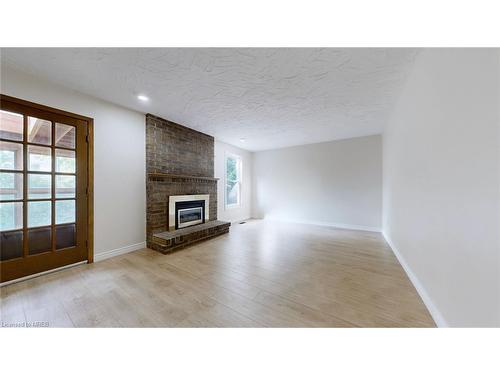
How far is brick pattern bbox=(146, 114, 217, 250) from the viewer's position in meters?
3.13

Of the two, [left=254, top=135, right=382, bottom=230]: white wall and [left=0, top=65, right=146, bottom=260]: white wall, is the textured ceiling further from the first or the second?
[left=254, top=135, right=382, bottom=230]: white wall

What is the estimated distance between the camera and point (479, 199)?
98cm

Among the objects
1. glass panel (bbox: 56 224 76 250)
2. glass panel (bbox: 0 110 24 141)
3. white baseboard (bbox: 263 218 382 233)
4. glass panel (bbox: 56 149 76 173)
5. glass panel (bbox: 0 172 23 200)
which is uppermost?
glass panel (bbox: 0 110 24 141)

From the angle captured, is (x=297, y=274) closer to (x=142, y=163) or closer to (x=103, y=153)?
(x=142, y=163)

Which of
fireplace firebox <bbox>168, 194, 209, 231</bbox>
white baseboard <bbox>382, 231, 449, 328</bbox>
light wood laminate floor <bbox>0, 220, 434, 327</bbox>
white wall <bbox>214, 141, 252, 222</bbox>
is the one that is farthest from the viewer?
white wall <bbox>214, 141, 252, 222</bbox>

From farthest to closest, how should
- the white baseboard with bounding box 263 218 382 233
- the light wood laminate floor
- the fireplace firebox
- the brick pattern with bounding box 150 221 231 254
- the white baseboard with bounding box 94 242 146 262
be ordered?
the white baseboard with bounding box 263 218 382 233, the fireplace firebox, the brick pattern with bounding box 150 221 231 254, the white baseboard with bounding box 94 242 146 262, the light wood laminate floor

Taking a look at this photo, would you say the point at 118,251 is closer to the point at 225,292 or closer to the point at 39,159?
the point at 39,159

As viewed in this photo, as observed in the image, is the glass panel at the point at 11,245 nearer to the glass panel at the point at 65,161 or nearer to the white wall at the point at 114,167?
the white wall at the point at 114,167

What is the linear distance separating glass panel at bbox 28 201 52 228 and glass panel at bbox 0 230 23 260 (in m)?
0.14

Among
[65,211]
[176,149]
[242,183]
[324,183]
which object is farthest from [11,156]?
[324,183]

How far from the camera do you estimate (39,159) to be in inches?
82.4

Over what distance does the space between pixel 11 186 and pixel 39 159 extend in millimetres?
385

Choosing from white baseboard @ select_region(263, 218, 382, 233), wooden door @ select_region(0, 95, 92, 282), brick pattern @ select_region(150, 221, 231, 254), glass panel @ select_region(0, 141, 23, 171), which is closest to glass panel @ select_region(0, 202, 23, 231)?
wooden door @ select_region(0, 95, 92, 282)

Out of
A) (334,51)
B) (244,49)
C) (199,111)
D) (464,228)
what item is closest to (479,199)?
(464,228)
